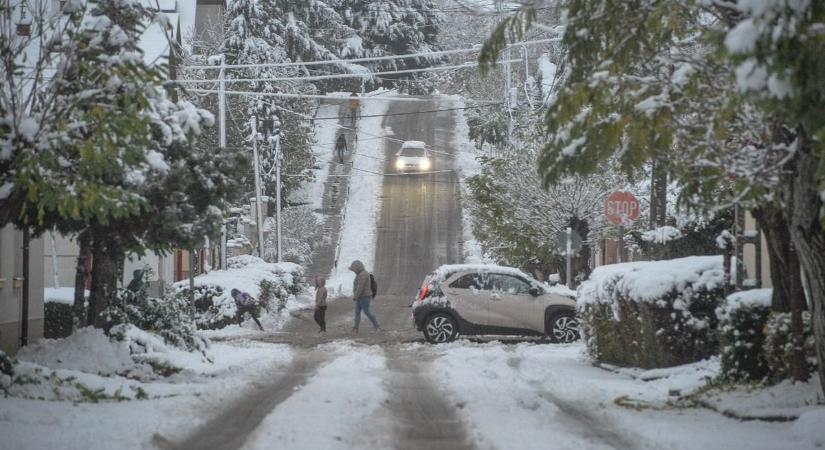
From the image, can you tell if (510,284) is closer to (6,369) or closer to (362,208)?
(6,369)

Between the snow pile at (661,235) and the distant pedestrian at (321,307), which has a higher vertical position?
the snow pile at (661,235)

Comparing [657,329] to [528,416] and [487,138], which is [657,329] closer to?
[528,416]

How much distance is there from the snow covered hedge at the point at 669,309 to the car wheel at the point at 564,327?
6.08m

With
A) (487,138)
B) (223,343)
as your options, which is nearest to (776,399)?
(223,343)

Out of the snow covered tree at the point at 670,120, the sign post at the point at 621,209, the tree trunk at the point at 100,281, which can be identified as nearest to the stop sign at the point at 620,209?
the sign post at the point at 621,209

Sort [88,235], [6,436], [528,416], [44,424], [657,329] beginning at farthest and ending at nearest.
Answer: [88,235] → [657,329] → [528,416] → [44,424] → [6,436]

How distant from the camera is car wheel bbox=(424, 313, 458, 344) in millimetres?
22375

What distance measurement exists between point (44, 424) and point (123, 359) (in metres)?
5.22

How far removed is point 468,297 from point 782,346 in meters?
11.4

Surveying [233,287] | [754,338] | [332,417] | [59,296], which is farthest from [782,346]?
[233,287]

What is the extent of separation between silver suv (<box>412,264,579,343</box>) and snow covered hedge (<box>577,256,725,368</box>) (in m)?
6.17

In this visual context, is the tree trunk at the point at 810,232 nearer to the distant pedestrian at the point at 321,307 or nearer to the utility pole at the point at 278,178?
the distant pedestrian at the point at 321,307

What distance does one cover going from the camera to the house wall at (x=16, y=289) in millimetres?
18480

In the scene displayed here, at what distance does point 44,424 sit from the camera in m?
9.77
